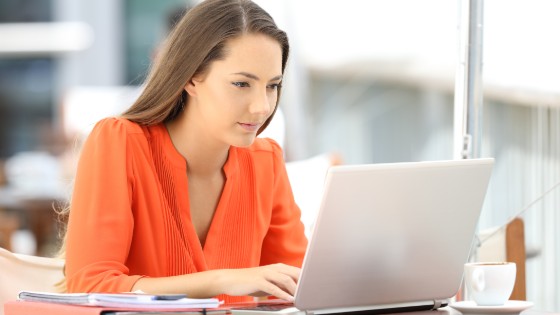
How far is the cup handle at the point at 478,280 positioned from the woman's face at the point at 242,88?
470 millimetres

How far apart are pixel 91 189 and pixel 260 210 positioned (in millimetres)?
396

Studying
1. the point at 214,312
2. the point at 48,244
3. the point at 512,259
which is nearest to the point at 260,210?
the point at 512,259

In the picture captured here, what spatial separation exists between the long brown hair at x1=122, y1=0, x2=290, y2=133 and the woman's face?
19 millimetres

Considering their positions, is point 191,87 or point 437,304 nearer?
point 437,304

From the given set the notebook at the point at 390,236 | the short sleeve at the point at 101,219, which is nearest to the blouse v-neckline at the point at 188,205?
the short sleeve at the point at 101,219

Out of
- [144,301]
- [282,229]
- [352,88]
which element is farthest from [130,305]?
[352,88]

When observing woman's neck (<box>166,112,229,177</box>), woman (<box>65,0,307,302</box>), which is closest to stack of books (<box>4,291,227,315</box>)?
woman (<box>65,0,307,302</box>)

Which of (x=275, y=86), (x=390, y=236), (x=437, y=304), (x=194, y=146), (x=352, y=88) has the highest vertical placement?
(x=352, y=88)

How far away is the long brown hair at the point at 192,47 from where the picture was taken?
1826mm

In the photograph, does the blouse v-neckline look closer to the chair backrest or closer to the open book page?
the chair backrest

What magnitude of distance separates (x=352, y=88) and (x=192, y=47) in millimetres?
2545

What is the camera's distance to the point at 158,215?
1829mm

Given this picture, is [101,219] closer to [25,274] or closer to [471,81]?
[25,274]

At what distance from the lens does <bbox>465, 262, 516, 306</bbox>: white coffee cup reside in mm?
1457
